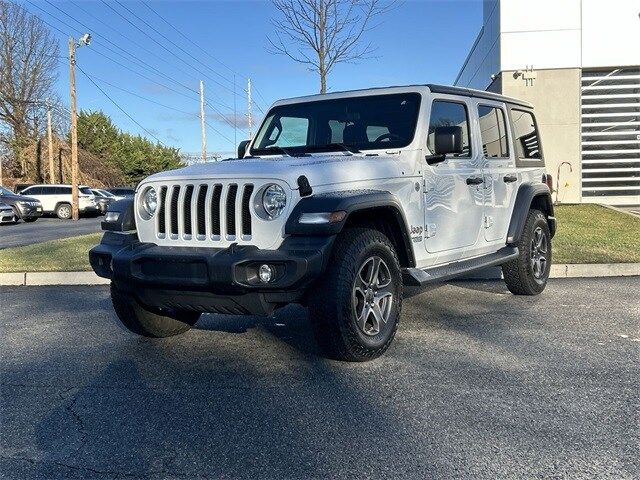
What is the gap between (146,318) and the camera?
492 centimetres

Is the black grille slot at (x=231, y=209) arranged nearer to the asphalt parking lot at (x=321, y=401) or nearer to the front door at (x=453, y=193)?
the asphalt parking lot at (x=321, y=401)

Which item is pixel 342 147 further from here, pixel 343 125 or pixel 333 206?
pixel 333 206

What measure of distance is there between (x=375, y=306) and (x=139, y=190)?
1950 millimetres

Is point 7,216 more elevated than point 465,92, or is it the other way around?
point 465,92

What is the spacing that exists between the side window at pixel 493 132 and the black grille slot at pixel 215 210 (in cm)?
296

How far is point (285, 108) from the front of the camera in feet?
19.7

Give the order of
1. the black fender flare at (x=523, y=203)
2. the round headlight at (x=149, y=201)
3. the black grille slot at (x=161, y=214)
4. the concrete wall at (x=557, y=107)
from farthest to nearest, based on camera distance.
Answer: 1. the concrete wall at (x=557, y=107)
2. the black fender flare at (x=523, y=203)
3. the round headlight at (x=149, y=201)
4. the black grille slot at (x=161, y=214)

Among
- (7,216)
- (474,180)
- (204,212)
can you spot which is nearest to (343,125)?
(474,180)

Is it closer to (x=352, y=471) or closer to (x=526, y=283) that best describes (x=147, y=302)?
(x=352, y=471)

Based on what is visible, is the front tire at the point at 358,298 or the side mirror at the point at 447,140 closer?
the front tire at the point at 358,298

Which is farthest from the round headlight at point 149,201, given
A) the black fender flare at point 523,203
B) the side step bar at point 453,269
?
the black fender flare at point 523,203

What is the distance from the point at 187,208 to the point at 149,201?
442 mm

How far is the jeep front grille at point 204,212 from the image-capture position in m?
4.06

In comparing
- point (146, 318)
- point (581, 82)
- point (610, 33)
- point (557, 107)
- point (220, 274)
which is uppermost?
point (610, 33)
